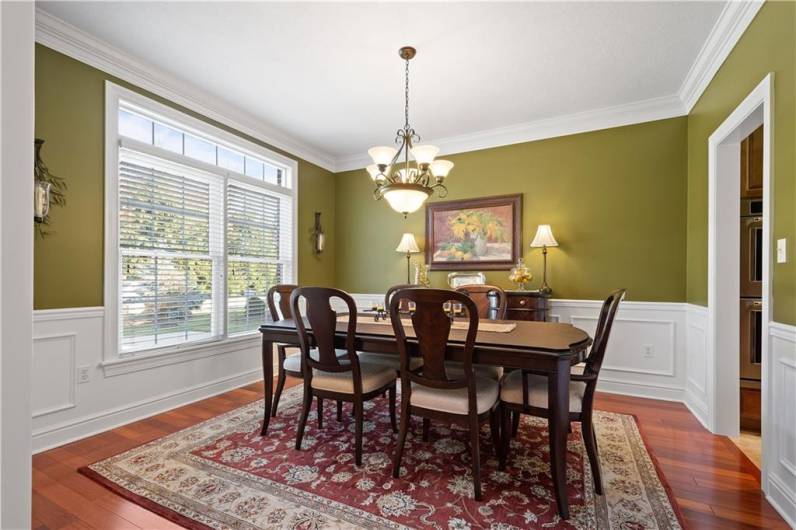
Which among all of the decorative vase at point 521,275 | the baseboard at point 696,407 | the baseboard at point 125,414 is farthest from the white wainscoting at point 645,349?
the baseboard at point 125,414

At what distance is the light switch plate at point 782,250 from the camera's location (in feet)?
6.18

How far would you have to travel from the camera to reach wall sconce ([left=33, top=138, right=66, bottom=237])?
2.36 metres

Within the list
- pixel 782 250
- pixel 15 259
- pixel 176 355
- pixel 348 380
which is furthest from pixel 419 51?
pixel 176 355

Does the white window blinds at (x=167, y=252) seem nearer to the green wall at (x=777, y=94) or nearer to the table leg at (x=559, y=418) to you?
the table leg at (x=559, y=418)

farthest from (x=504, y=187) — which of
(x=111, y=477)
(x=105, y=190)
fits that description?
(x=111, y=477)

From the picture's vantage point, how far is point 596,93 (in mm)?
3465

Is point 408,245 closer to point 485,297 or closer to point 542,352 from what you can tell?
point 485,297

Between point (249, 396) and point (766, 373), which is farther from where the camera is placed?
point (249, 396)

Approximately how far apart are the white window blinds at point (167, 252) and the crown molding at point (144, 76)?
583 millimetres

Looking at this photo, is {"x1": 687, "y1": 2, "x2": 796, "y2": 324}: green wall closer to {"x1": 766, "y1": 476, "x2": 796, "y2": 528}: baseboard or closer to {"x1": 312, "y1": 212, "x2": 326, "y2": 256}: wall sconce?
{"x1": 766, "y1": 476, "x2": 796, "y2": 528}: baseboard

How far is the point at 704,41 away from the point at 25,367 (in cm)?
384

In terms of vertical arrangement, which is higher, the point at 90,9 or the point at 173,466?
the point at 90,9

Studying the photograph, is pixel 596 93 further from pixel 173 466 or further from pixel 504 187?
pixel 173 466

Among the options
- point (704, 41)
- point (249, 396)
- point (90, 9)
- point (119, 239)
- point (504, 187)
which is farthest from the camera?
point (504, 187)
